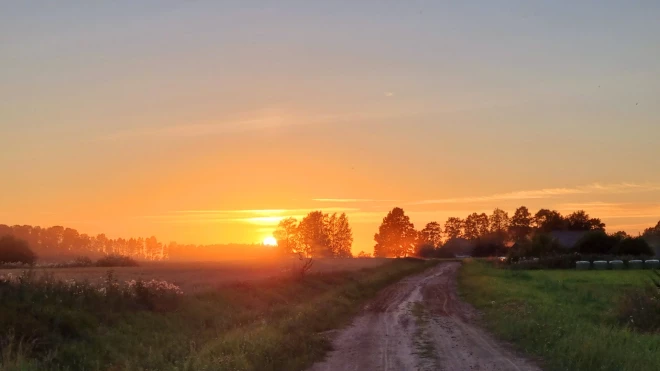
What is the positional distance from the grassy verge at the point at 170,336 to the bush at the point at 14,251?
2279 inches

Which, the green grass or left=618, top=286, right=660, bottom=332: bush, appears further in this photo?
left=618, top=286, right=660, bottom=332: bush

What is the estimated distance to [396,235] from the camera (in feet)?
596

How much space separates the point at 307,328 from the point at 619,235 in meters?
A: 92.0

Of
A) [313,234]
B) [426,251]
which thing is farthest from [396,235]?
[313,234]

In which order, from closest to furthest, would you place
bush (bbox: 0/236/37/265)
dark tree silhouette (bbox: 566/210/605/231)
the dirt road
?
the dirt road < bush (bbox: 0/236/37/265) < dark tree silhouette (bbox: 566/210/605/231)

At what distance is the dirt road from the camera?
49.2ft

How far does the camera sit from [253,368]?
557 inches

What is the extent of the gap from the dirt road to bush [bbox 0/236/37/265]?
62253 millimetres

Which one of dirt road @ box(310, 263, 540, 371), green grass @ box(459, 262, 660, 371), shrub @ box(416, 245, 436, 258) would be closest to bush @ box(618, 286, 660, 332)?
green grass @ box(459, 262, 660, 371)

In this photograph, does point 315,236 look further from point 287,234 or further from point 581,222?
point 581,222

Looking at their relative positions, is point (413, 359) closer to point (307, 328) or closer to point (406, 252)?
point (307, 328)

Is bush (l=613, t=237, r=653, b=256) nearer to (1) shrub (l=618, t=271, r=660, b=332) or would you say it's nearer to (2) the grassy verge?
(1) shrub (l=618, t=271, r=660, b=332)

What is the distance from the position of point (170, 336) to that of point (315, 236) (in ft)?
482

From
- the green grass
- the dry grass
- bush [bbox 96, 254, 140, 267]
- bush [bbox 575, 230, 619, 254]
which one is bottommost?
the green grass
